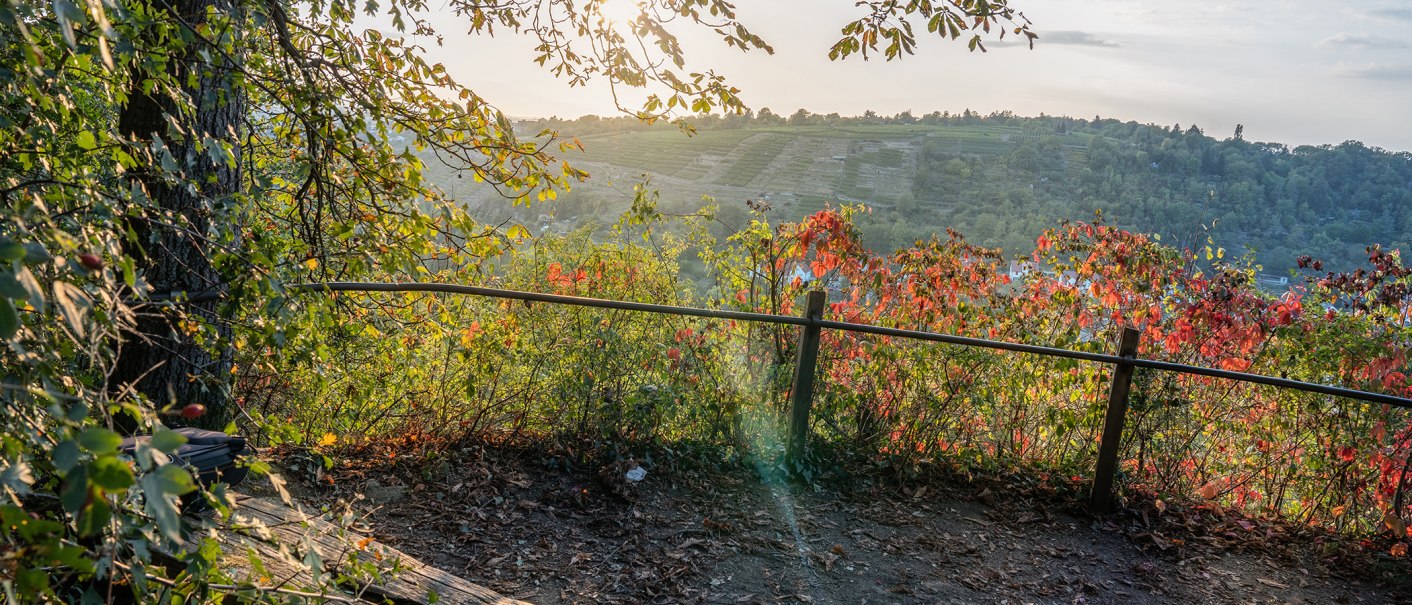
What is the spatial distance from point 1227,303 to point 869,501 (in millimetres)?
2830

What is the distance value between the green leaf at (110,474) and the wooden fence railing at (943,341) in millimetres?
3354

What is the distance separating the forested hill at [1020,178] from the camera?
39.7 ft

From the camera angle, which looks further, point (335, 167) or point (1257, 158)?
point (1257, 158)

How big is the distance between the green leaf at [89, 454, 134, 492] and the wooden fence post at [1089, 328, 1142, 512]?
4.71m

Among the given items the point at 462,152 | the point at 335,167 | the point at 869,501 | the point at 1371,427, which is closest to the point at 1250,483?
the point at 1371,427

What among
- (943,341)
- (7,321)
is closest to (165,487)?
(7,321)

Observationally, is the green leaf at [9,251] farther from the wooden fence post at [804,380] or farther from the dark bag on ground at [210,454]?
the wooden fence post at [804,380]

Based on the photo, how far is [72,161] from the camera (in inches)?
90.5

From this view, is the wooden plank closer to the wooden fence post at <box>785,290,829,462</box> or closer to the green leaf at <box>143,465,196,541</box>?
the green leaf at <box>143,465,196,541</box>

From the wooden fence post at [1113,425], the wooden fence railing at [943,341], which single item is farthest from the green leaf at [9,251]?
the wooden fence post at [1113,425]

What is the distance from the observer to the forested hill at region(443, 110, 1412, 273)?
39.7 ft

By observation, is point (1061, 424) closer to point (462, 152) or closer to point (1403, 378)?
point (1403, 378)

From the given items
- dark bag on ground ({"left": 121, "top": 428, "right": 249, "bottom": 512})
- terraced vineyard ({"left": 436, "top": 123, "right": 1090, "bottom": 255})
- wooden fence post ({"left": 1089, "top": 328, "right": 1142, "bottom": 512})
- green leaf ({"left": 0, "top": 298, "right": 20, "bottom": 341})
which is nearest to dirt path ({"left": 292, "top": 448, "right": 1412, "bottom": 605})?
wooden fence post ({"left": 1089, "top": 328, "right": 1142, "bottom": 512})

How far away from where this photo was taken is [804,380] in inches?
189
